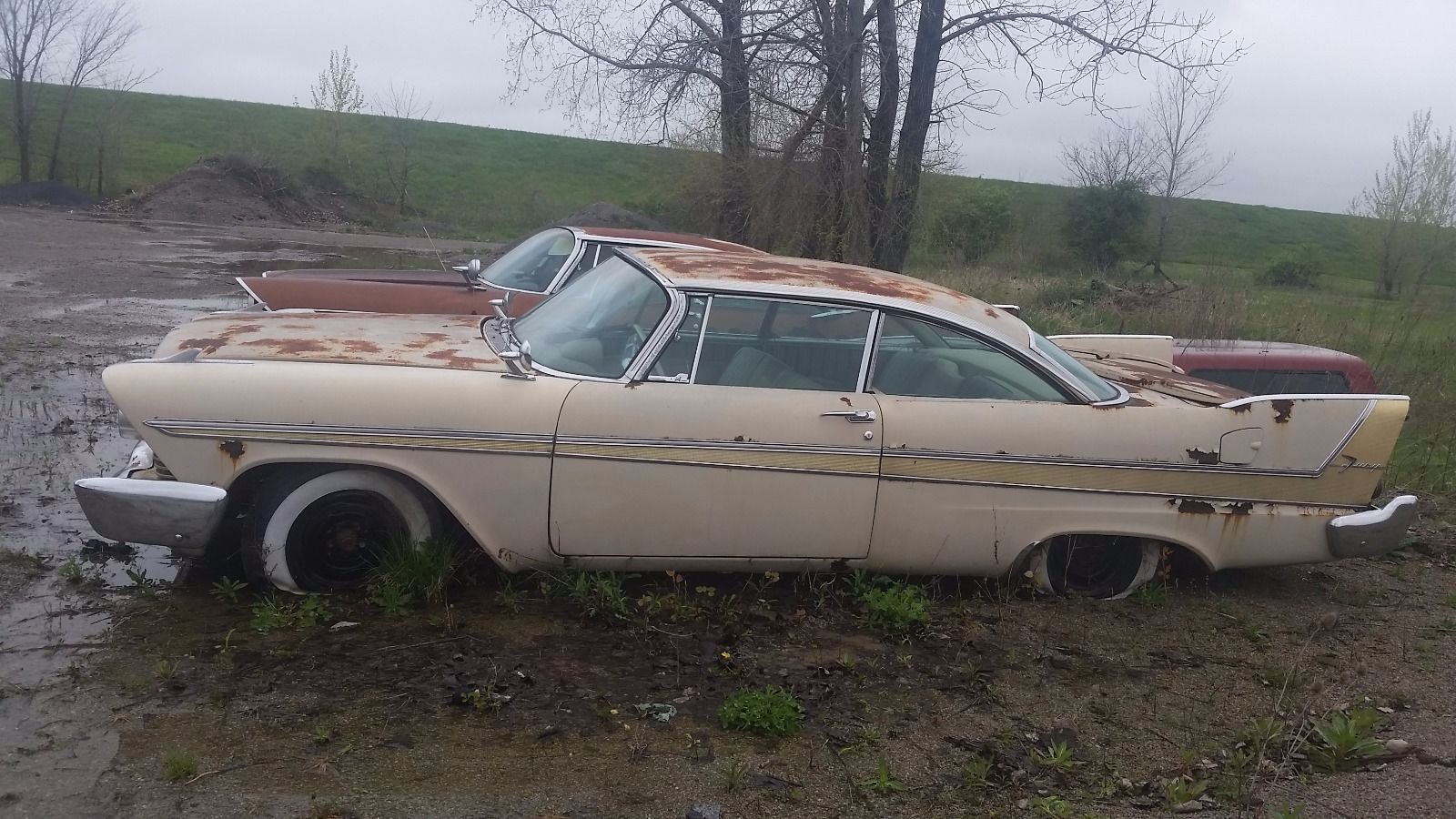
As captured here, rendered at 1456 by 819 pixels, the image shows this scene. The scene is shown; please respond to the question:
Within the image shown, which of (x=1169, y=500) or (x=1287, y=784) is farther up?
(x=1169, y=500)

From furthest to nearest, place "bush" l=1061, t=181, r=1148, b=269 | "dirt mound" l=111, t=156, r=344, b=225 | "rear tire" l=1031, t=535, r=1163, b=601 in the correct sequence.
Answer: "bush" l=1061, t=181, r=1148, b=269 → "dirt mound" l=111, t=156, r=344, b=225 → "rear tire" l=1031, t=535, r=1163, b=601

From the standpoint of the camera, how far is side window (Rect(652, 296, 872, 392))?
4.33 m

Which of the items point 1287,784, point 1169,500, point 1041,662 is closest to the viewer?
point 1287,784

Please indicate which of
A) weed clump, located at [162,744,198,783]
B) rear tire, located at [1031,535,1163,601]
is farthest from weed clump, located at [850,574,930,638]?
weed clump, located at [162,744,198,783]

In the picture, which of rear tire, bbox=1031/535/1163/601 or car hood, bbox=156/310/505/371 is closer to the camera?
car hood, bbox=156/310/505/371

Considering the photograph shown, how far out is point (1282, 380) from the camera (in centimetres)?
733

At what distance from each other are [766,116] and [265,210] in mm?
23753

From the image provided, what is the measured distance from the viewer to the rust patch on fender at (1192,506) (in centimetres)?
455

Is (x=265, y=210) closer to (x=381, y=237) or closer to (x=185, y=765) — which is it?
(x=381, y=237)

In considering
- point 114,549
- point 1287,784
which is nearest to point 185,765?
point 114,549

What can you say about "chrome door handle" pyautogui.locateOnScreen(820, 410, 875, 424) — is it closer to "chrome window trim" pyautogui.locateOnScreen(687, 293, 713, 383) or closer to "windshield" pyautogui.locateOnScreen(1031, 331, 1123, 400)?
"chrome window trim" pyautogui.locateOnScreen(687, 293, 713, 383)

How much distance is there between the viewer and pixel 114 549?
15.2 feet

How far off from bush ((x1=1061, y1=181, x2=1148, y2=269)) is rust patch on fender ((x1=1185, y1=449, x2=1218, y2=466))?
2851 cm

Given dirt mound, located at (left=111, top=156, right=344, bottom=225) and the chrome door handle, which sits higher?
dirt mound, located at (left=111, top=156, right=344, bottom=225)
